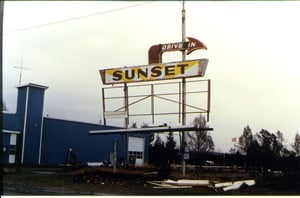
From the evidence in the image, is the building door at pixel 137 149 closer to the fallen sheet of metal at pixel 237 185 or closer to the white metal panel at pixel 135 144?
the white metal panel at pixel 135 144

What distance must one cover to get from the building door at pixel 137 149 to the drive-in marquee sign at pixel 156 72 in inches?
963

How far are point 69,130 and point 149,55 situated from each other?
1865 centimetres

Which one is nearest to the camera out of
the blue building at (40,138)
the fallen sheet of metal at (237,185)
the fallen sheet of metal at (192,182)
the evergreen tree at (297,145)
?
the fallen sheet of metal at (237,185)

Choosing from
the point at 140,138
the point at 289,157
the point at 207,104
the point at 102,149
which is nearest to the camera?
the point at 207,104

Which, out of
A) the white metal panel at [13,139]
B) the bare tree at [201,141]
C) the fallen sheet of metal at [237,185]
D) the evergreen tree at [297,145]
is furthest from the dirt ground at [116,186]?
the bare tree at [201,141]

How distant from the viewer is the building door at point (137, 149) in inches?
1804

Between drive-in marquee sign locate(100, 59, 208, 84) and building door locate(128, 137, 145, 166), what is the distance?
24.5 meters

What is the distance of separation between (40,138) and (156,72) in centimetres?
1814

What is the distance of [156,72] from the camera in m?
20.6

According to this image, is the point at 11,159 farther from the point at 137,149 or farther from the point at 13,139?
the point at 137,149

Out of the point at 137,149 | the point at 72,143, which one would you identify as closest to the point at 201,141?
the point at 137,149

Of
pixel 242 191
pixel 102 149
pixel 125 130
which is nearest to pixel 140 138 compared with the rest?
pixel 102 149

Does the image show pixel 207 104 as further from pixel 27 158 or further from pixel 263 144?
pixel 27 158

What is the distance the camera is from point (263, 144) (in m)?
24.9
